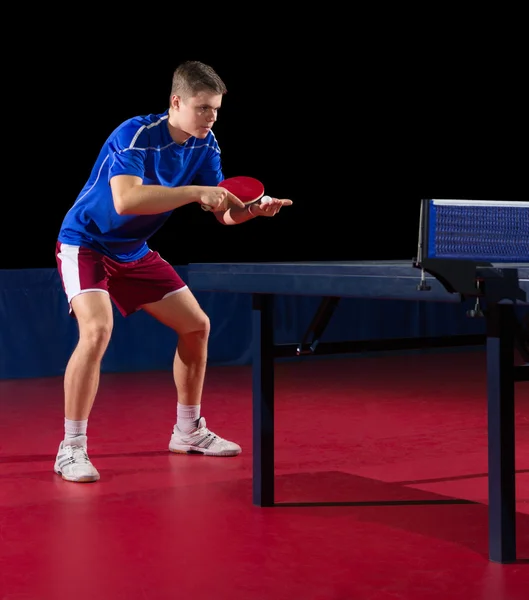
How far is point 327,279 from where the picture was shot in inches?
129

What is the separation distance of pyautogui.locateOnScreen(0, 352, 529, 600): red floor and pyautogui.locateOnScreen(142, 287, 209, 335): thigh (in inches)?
22.9

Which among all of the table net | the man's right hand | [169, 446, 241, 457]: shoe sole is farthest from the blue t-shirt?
the table net

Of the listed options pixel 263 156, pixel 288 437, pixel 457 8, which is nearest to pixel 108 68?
pixel 263 156

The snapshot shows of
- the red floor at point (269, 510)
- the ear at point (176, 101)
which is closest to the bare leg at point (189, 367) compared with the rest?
the red floor at point (269, 510)

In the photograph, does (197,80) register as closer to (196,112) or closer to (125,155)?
(196,112)

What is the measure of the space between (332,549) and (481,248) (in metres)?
0.96

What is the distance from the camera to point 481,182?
12242 millimetres

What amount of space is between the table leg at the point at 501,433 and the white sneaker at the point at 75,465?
1748 mm

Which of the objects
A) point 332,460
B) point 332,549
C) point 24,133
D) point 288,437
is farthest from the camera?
point 24,133

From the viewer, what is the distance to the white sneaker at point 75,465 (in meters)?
4.19

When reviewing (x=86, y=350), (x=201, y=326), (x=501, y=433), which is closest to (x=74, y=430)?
(x=86, y=350)

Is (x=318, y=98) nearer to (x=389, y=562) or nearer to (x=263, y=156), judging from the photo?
(x=263, y=156)

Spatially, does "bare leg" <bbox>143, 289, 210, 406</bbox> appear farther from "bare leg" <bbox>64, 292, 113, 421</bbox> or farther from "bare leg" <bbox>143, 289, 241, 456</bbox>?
"bare leg" <bbox>64, 292, 113, 421</bbox>

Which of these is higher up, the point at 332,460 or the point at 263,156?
the point at 263,156
